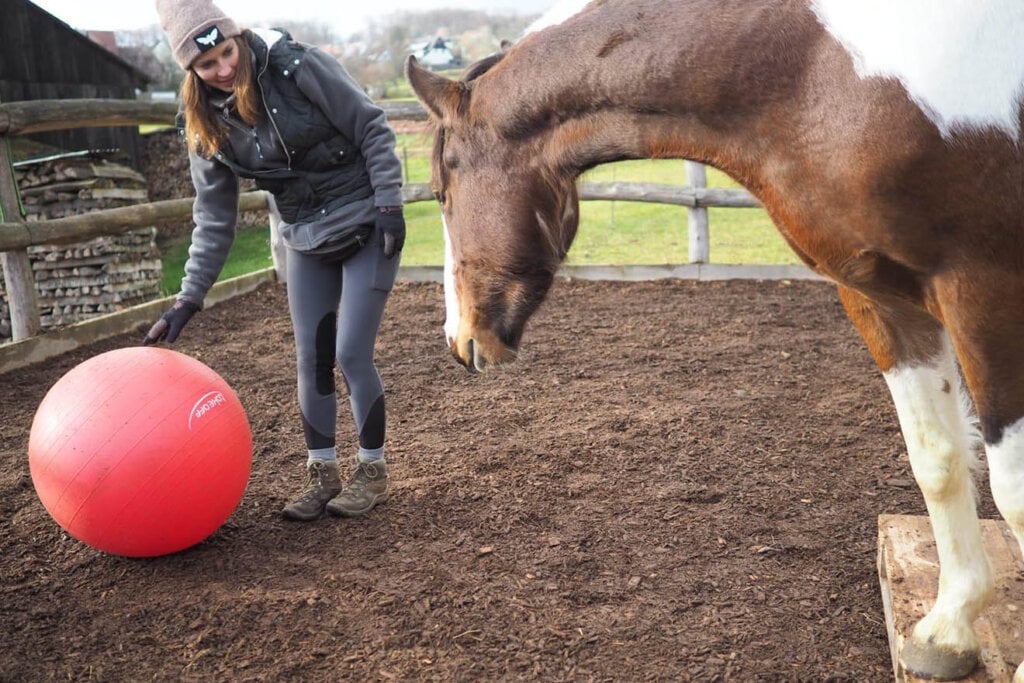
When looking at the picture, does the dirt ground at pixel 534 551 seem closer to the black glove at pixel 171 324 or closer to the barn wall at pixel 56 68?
the black glove at pixel 171 324

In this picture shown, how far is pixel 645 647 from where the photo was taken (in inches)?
95.7

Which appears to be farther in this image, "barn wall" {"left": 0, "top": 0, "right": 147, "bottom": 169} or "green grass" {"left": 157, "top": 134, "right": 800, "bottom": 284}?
"green grass" {"left": 157, "top": 134, "right": 800, "bottom": 284}

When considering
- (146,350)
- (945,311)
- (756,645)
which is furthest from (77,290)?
(945,311)

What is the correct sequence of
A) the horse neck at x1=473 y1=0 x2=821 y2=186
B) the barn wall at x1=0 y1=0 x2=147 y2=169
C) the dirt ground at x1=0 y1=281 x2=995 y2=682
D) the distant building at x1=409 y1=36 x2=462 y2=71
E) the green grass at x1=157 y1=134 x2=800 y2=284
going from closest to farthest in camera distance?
1. the horse neck at x1=473 y1=0 x2=821 y2=186
2. the dirt ground at x1=0 y1=281 x2=995 y2=682
3. the barn wall at x1=0 y1=0 x2=147 y2=169
4. the green grass at x1=157 y1=134 x2=800 y2=284
5. the distant building at x1=409 y1=36 x2=462 y2=71

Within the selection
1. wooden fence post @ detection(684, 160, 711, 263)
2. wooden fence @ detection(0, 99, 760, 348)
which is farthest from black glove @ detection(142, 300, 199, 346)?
Answer: wooden fence post @ detection(684, 160, 711, 263)

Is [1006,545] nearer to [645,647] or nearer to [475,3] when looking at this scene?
[645,647]

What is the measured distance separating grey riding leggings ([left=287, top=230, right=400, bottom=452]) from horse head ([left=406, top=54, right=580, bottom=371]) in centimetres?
92

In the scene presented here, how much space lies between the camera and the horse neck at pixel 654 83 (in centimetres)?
178

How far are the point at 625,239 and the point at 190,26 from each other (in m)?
8.99

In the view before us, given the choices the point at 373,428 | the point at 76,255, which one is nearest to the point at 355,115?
the point at 373,428

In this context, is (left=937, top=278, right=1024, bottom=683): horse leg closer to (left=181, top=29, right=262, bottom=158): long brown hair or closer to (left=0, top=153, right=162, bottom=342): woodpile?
(left=181, top=29, right=262, bottom=158): long brown hair

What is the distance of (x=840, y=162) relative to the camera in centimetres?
170

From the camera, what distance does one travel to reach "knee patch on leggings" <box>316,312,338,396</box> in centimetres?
326

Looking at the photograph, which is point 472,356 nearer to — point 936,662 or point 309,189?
point 309,189
